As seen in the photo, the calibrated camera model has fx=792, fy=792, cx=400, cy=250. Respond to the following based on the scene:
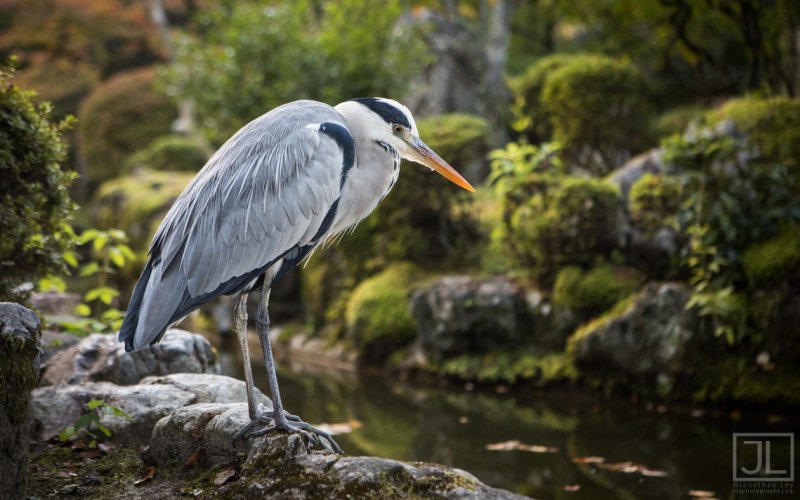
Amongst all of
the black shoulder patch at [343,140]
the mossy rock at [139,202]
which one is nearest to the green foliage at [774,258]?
the black shoulder patch at [343,140]

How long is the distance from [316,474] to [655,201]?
537 cm

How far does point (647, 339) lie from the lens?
6.92 metres

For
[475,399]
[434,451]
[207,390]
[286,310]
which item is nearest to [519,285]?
[475,399]

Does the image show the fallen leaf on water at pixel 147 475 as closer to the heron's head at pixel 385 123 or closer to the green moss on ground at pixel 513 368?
the heron's head at pixel 385 123

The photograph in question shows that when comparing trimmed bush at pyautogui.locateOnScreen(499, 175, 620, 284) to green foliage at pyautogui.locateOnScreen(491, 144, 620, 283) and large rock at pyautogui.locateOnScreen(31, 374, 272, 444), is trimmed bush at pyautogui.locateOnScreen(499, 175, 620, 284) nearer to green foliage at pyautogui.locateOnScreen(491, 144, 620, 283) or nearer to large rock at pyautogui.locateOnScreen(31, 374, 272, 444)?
green foliage at pyautogui.locateOnScreen(491, 144, 620, 283)

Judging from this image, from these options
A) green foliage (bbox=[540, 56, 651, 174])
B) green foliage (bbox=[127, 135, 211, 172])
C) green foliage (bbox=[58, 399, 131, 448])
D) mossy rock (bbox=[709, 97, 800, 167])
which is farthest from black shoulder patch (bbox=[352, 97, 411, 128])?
green foliage (bbox=[127, 135, 211, 172])

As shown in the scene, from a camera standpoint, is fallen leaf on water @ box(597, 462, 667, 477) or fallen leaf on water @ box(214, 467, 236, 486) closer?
fallen leaf on water @ box(214, 467, 236, 486)

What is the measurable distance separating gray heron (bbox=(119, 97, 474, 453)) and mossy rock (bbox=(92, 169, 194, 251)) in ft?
28.8

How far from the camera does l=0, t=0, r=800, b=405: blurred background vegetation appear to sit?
Result: 6383mm

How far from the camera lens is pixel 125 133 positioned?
18.7m

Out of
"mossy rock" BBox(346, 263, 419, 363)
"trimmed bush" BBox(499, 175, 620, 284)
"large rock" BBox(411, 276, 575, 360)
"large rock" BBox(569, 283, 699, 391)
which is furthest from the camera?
"mossy rock" BBox(346, 263, 419, 363)

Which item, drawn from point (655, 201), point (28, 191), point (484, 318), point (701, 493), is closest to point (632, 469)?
point (701, 493)

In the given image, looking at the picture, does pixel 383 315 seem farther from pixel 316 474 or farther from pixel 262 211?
pixel 316 474

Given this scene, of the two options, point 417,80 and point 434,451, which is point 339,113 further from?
point 417,80
